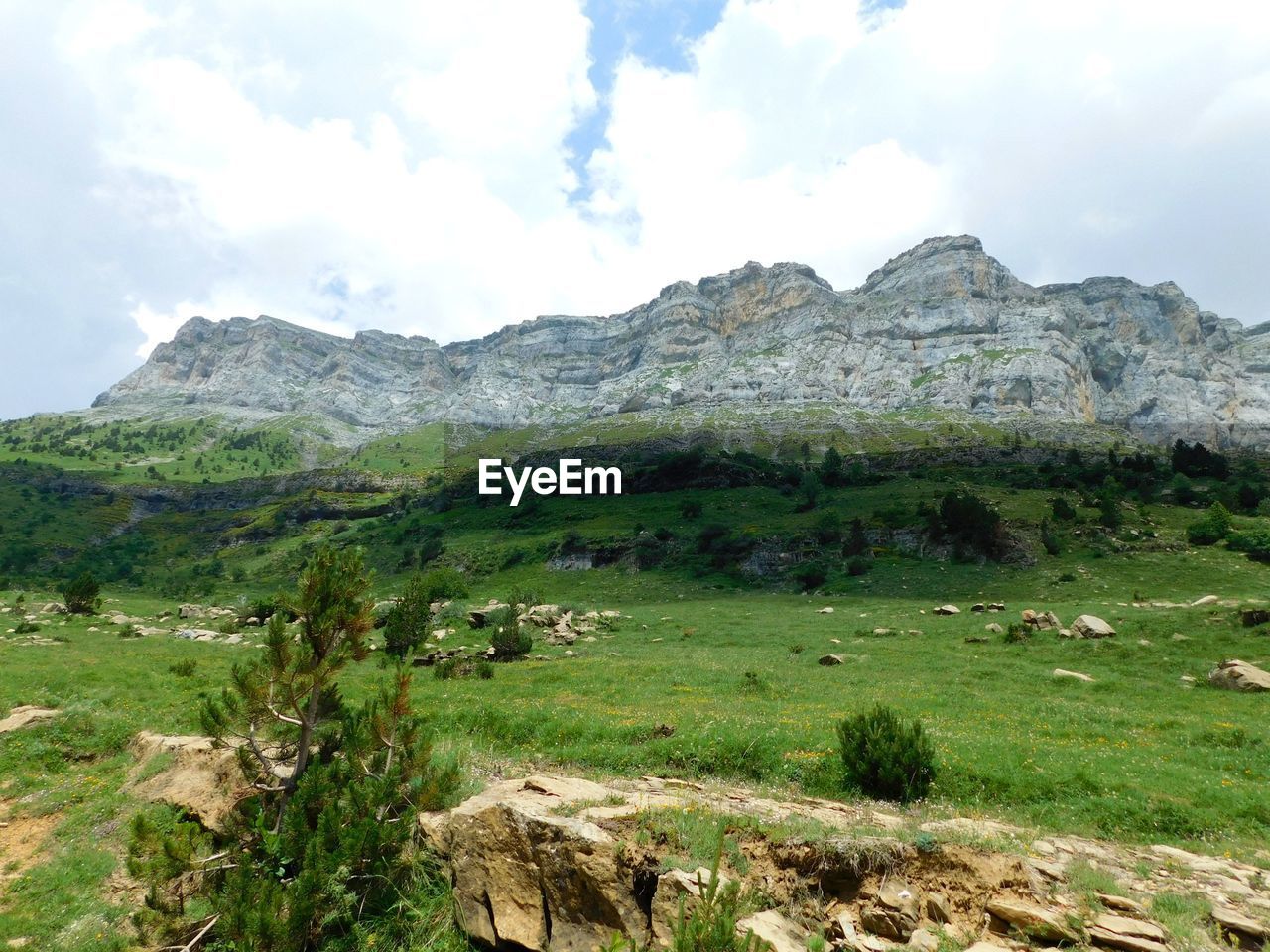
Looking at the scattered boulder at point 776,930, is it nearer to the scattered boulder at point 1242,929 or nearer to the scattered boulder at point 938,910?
the scattered boulder at point 938,910

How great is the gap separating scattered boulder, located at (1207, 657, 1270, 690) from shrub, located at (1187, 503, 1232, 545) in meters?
37.6

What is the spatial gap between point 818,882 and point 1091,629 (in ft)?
95.8

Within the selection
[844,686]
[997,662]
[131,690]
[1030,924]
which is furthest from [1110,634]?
[131,690]

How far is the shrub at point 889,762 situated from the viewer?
1134cm

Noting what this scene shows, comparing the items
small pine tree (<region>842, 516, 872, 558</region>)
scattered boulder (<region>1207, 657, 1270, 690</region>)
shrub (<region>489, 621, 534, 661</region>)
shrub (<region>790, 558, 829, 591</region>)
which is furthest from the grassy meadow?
small pine tree (<region>842, 516, 872, 558</region>)

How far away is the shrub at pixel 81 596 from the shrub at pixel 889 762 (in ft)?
178

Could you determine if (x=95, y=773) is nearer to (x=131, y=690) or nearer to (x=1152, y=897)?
(x=131, y=690)

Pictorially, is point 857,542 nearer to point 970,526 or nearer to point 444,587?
point 970,526

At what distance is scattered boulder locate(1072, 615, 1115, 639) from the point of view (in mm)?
28047

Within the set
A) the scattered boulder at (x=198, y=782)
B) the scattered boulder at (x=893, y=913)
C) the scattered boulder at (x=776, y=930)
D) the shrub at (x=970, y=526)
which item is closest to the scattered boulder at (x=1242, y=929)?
the scattered boulder at (x=893, y=913)

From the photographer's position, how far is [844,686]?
2256 centimetres

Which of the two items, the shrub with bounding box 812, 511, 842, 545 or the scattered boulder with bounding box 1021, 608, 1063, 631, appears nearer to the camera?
the scattered boulder with bounding box 1021, 608, 1063, 631

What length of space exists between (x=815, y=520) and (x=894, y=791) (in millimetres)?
63740

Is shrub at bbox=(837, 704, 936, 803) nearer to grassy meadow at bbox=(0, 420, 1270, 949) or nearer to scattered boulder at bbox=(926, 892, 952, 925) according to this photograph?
grassy meadow at bbox=(0, 420, 1270, 949)
